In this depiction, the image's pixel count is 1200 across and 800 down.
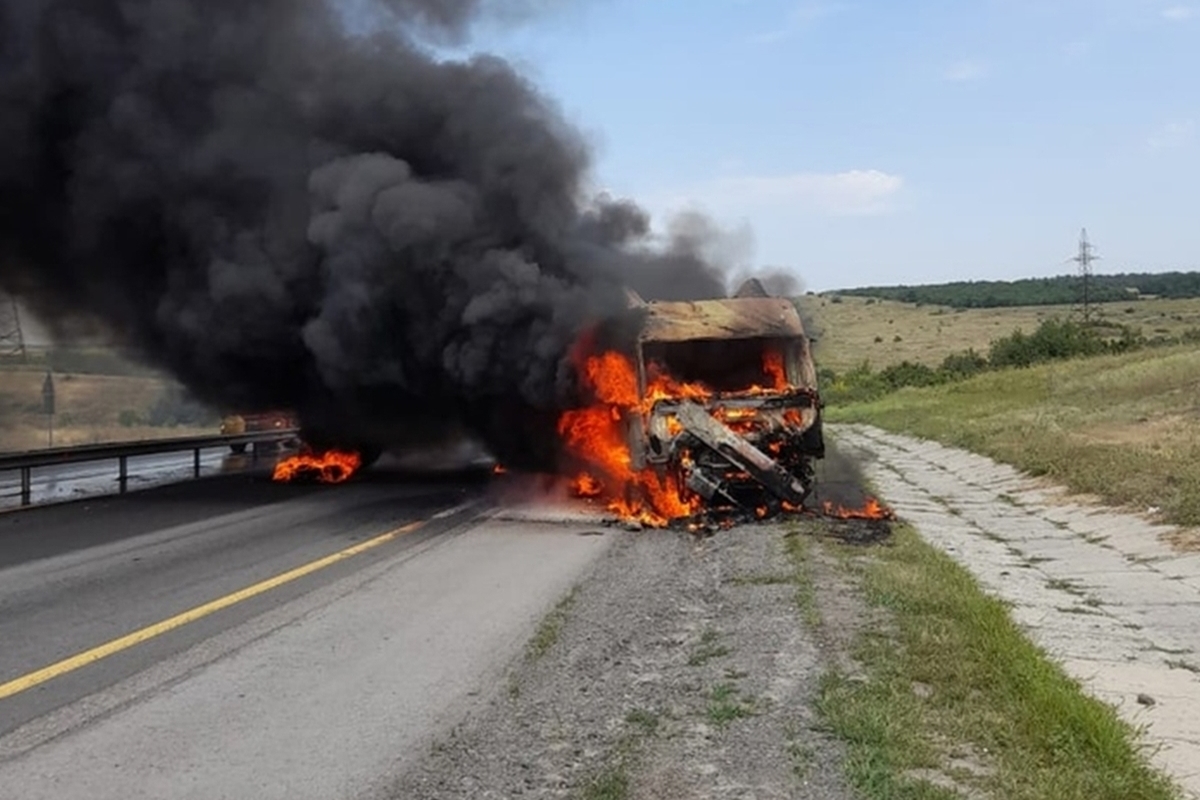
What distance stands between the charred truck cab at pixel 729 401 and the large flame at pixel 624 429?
3cm

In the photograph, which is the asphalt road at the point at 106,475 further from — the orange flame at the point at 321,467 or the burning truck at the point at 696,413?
the burning truck at the point at 696,413

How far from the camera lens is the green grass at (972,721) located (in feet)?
13.5

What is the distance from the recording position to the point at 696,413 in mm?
11930

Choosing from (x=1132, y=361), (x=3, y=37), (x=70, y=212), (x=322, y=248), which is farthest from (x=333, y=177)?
(x=1132, y=361)

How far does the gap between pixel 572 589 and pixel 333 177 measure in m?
8.92

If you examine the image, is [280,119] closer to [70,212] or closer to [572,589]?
[70,212]

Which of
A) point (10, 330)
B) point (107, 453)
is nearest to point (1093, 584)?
point (107, 453)

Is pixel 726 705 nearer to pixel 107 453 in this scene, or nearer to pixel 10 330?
pixel 107 453

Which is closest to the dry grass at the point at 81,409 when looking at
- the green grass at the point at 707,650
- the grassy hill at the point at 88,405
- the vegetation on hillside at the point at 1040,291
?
the grassy hill at the point at 88,405

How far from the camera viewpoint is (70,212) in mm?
16531

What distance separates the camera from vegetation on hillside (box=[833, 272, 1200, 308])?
10775 cm

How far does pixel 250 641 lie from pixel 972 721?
4048mm

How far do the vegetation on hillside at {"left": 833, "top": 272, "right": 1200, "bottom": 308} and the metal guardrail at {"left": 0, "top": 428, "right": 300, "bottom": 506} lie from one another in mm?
91490

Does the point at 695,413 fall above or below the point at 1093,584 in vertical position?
above
